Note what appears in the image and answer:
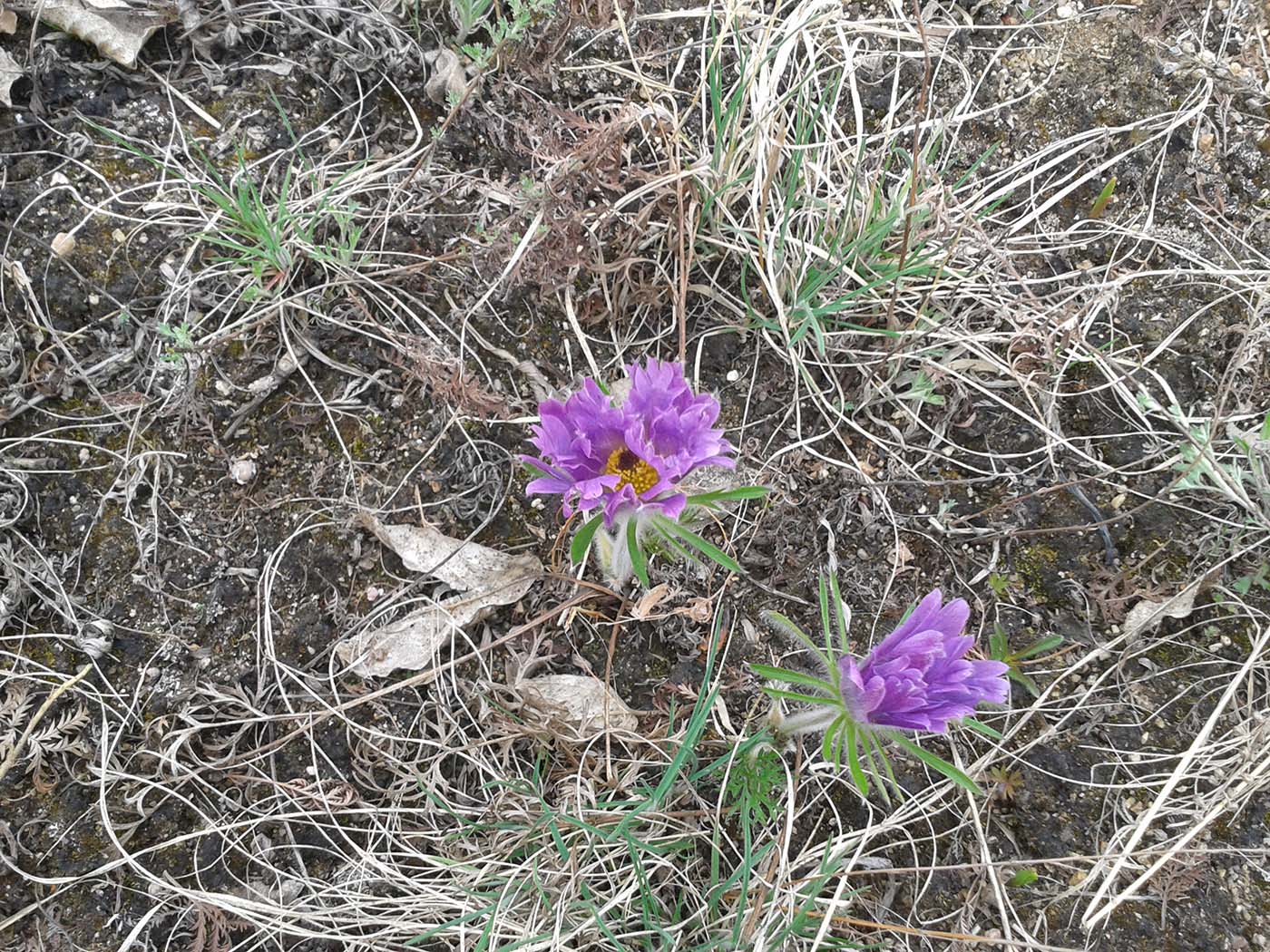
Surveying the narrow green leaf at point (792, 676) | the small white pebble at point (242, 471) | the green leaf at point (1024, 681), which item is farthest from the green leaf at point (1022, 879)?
the small white pebble at point (242, 471)

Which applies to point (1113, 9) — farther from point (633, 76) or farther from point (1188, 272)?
point (633, 76)

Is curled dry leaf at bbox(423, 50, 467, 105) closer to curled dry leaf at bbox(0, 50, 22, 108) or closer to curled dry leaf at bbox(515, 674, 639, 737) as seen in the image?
curled dry leaf at bbox(0, 50, 22, 108)

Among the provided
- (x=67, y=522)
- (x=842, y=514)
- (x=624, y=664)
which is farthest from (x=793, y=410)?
(x=67, y=522)

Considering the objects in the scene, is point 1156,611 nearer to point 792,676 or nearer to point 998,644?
point 998,644

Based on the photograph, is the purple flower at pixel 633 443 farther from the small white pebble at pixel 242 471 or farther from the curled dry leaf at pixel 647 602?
the small white pebble at pixel 242 471

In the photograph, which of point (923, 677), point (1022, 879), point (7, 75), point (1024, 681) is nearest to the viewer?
point (923, 677)

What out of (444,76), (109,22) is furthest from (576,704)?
(109,22)
